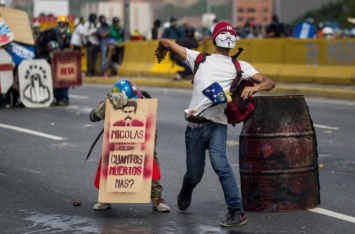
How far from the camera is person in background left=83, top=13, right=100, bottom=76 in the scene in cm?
2963

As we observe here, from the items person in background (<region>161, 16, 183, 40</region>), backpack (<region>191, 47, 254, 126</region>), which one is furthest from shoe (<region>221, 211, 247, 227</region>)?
person in background (<region>161, 16, 183, 40</region>)

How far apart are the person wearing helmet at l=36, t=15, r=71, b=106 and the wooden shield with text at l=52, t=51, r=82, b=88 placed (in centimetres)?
13

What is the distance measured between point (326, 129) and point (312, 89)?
6791 millimetres

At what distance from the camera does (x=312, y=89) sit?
2319cm

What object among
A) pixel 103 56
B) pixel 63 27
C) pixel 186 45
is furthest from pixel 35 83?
pixel 103 56

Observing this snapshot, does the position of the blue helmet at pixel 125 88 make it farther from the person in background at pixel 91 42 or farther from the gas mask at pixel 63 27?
the person in background at pixel 91 42

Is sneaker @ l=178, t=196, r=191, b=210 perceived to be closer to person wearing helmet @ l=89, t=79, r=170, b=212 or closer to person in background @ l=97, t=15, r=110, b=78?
person wearing helmet @ l=89, t=79, r=170, b=212

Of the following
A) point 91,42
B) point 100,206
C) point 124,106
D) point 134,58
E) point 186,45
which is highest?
point 124,106

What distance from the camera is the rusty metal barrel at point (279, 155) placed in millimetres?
9438

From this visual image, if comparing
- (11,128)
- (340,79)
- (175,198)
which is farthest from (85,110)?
(175,198)

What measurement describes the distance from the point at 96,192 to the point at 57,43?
9.96m

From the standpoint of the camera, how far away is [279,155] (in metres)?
9.48

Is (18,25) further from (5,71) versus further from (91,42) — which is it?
(91,42)

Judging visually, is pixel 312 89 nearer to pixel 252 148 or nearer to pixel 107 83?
pixel 107 83
